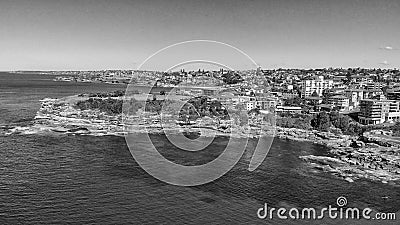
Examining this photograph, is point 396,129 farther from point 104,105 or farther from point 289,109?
point 104,105

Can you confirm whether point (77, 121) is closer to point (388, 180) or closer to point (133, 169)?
point (133, 169)

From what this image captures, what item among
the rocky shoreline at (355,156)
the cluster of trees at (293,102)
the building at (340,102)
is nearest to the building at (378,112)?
the building at (340,102)

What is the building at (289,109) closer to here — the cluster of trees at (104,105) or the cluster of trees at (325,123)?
the cluster of trees at (325,123)

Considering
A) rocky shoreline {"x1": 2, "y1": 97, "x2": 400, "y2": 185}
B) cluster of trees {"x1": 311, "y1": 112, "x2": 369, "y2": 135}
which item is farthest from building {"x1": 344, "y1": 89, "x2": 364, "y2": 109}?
rocky shoreline {"x1": 2, "y1": 97, "x2": 400, "y2": 185}

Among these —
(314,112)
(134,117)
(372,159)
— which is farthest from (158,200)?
(314,112)

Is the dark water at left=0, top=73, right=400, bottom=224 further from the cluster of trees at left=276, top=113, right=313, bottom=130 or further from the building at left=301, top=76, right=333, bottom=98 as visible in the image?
the building at left=301, top=76, right=333, bottom=98
